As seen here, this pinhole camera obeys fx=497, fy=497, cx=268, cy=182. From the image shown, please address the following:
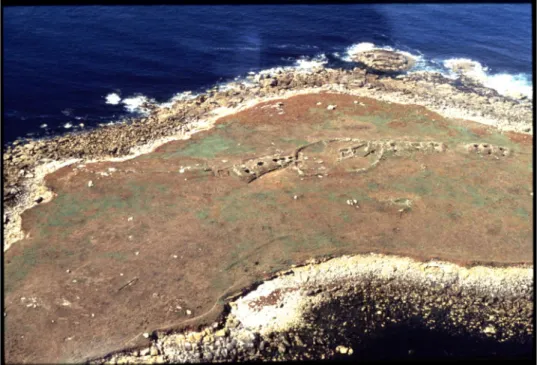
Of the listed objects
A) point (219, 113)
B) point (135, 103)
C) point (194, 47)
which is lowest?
point (219, 113)

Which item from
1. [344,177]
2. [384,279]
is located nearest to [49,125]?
[344,177]

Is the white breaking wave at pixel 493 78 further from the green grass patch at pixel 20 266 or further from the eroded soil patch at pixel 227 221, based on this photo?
the green grass patch at pixel 20 266

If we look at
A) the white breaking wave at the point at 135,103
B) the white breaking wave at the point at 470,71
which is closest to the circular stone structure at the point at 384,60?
the white breaking wave at the point at 470,71

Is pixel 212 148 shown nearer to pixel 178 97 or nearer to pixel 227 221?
pixel 227 221

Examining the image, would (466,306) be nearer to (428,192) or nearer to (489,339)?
(489,339)

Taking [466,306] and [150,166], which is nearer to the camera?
[466,306]

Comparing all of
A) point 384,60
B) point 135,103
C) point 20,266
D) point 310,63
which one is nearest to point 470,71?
point 384,60
